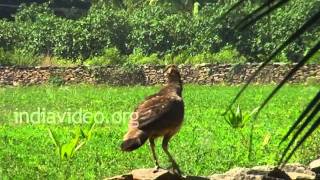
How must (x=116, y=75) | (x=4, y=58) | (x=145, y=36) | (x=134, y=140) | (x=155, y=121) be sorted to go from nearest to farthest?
(x=134, y=140) → (x=155, y=121) → (x=116, y=75) → (x=4, y=58) → (x=145, y=36)

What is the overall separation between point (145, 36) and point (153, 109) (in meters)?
19.2

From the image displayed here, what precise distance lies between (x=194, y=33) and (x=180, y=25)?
538 millimetres

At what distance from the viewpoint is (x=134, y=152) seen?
7188 mm

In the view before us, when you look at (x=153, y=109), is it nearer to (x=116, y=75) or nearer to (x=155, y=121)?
(x=155, y=121)

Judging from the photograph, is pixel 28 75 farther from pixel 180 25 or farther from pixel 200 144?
pixel 200 144

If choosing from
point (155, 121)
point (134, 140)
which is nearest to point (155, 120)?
point (155, 121)

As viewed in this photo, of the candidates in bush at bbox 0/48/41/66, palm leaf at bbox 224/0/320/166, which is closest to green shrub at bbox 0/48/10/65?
bush at bbox 0/48/41/66

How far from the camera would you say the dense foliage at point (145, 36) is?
21875 millimetres

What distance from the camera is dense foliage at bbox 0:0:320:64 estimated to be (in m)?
21.9

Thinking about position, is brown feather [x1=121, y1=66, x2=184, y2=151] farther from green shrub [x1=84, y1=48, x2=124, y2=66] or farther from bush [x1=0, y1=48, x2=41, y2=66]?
bush [x1=0, y1=48, x2=41, y2=66]

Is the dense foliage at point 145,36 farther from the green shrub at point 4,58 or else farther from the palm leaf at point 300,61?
the palm leaf at point 300,61

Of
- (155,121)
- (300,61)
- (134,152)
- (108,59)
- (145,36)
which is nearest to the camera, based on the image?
(300,61)

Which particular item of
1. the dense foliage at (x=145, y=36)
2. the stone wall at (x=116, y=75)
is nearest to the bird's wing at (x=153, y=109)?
the stone wall at (x=116, y=75)

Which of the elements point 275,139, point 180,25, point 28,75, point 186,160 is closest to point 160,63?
point 180,25
